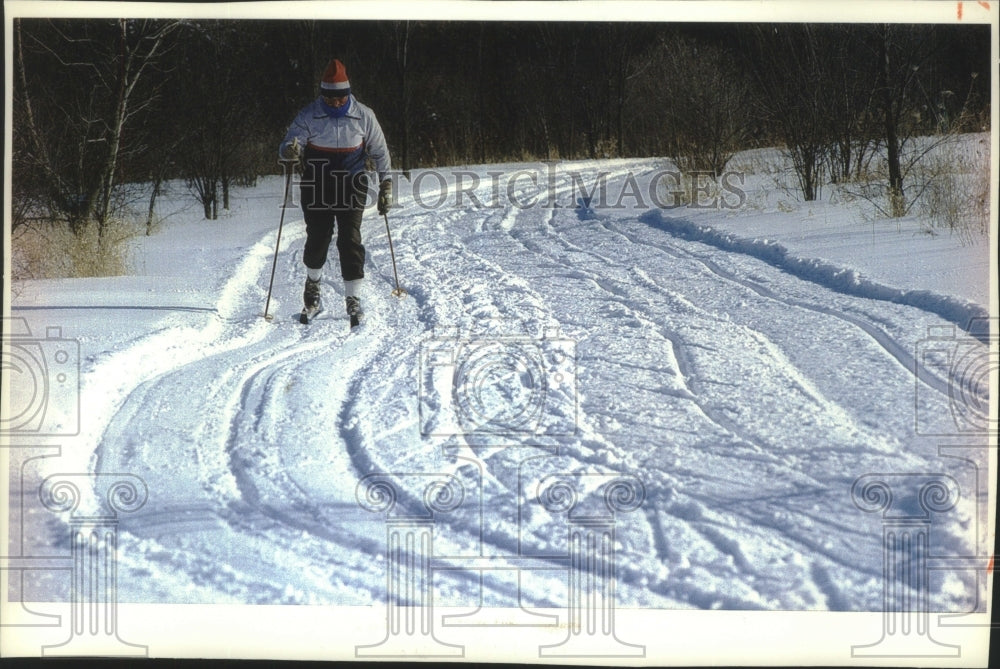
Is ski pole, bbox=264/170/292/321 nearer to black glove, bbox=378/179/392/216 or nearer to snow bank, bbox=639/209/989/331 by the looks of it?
black glove, bbox=378/179/392/216

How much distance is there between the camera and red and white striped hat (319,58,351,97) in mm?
3168

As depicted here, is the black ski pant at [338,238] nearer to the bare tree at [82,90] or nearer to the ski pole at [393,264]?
the ski pole at [393,264]

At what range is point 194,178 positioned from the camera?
342 centimetres

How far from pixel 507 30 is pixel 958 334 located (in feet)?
6.47

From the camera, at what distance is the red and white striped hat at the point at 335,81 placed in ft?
10.4

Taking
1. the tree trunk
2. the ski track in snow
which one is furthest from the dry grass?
the tree trunk

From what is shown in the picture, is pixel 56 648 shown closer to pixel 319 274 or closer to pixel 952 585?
pixel 319 274

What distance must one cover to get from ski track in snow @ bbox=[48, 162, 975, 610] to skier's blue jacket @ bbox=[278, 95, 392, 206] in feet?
0.67

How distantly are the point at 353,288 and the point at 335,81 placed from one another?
2.63 feet

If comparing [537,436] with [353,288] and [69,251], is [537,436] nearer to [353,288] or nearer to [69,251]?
[353,288]

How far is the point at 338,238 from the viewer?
340 centimetres

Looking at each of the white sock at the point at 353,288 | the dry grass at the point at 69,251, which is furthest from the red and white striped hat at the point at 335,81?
the dry grass at the point at 69,251

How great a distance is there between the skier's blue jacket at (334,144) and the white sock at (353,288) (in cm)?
36

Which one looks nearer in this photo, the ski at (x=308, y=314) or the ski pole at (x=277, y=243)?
the ski pole at (x=277, y=243)
